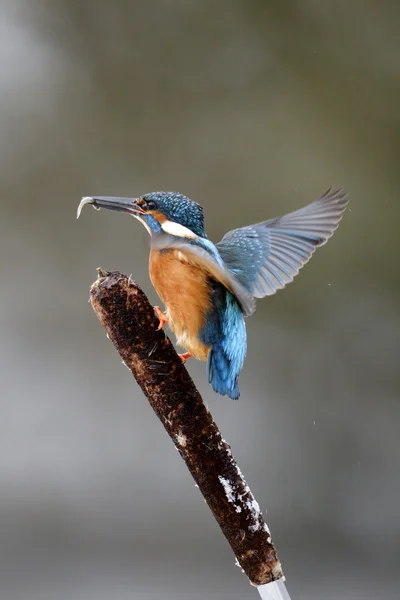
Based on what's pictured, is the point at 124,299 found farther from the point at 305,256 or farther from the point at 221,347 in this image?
the point at 305,256

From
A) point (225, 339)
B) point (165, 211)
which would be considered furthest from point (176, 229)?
point (225, 339)

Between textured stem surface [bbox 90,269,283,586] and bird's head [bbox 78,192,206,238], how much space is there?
0.50 ft

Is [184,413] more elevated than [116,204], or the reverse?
[116,204]

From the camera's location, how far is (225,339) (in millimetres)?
1130

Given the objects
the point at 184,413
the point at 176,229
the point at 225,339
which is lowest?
the point at 184,413

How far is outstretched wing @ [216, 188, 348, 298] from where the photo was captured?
1.26 metres


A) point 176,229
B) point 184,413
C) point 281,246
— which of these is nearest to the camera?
point 184,413

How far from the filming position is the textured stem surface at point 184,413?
3.18ft

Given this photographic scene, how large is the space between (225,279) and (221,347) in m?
0.15

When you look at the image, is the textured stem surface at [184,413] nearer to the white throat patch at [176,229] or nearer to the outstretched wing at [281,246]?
the white throat patch at [176,229]

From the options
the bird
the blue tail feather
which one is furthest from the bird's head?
Answer: the blue tail feather

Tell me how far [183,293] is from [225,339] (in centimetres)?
9

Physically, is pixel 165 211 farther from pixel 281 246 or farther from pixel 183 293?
pixel 281 246

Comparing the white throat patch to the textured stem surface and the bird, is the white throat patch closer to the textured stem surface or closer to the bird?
the bird
